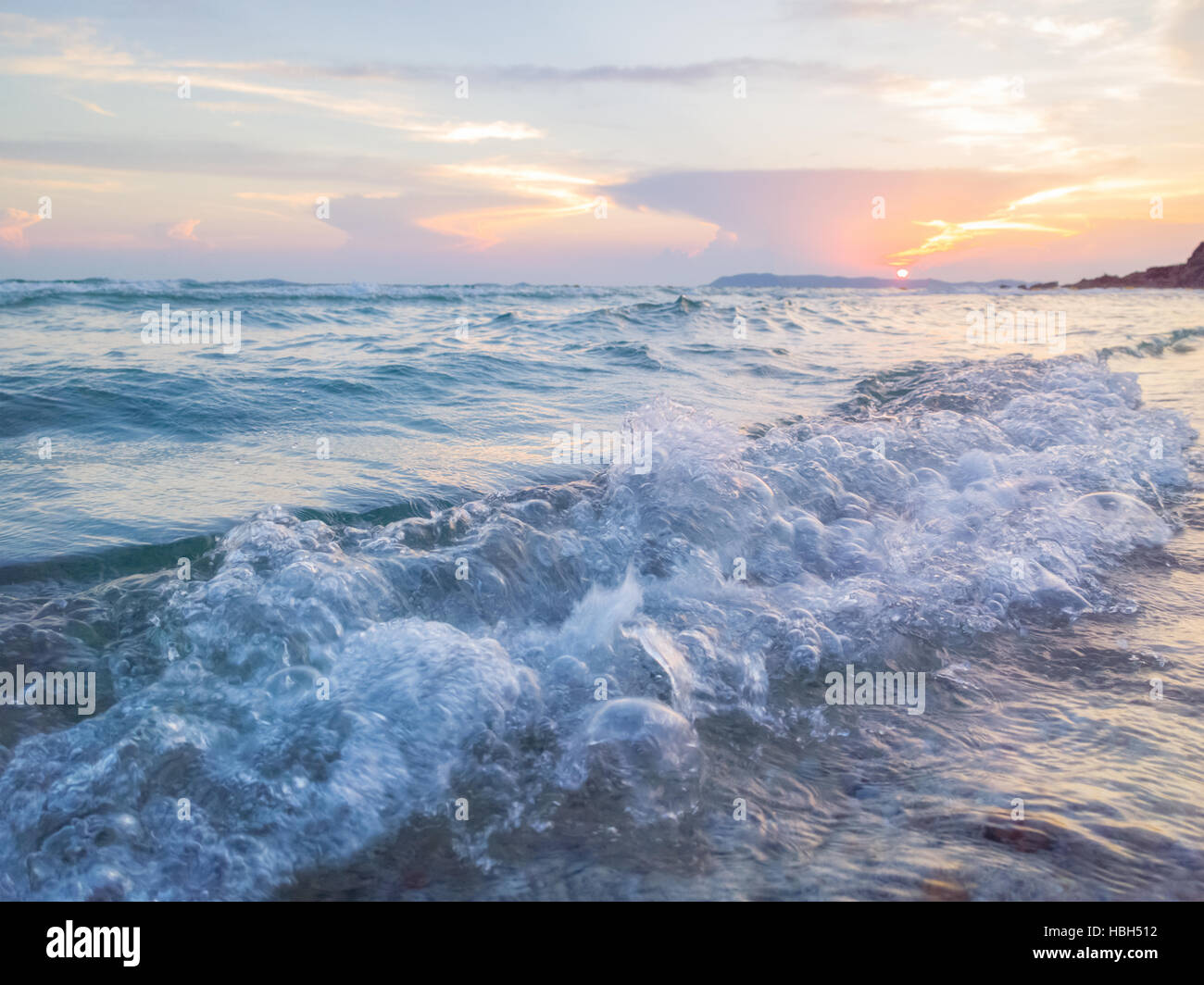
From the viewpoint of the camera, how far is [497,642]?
3.51m

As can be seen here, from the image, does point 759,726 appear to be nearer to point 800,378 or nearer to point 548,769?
point 548,769

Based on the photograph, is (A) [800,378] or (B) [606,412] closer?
(B) [606,412]

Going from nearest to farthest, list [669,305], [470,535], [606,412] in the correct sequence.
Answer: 1. [470,535]
2. [606,412]
3. [669,305]

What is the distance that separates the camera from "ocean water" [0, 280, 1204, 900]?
7.56ft

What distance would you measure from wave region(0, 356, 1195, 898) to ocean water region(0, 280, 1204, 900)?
0.02 m

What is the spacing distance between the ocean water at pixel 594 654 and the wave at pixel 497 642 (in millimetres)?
17

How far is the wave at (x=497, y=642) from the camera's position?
245 cm

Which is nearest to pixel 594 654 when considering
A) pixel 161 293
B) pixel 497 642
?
pixel 497 642

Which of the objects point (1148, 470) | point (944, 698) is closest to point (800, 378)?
point (1148, 470)

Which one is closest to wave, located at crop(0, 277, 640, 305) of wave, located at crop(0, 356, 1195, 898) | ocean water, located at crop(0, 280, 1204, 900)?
ocean water, located at crop(0, 280, 1204, 900)

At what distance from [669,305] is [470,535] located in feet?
70.7

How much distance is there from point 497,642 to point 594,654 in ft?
1.48

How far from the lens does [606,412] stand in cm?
864
